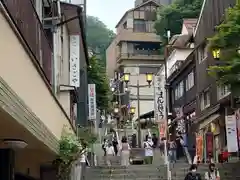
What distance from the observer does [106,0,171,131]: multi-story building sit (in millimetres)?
69562

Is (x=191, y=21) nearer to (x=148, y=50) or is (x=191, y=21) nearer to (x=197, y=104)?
(x=197, y=104)

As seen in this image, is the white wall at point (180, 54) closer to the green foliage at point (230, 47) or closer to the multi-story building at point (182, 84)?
the multi-story building at point (182, 84)

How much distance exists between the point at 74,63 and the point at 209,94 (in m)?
13.1

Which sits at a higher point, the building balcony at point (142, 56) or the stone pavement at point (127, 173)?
the building balcony at point (142, 56)

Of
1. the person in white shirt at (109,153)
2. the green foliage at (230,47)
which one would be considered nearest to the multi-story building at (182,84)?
the person in white shirt at (109,153)

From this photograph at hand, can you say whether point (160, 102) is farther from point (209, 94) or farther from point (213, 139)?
point (213, 139)

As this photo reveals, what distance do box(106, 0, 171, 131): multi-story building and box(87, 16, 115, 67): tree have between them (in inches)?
776

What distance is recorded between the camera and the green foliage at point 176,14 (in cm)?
6050

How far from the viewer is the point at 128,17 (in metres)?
76.1

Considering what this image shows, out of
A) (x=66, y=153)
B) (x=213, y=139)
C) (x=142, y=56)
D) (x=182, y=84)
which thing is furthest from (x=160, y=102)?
(x=142, y=56)

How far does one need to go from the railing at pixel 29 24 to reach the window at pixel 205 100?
71.7ft

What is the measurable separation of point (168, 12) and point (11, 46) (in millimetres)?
56045

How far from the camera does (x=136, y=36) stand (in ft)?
242

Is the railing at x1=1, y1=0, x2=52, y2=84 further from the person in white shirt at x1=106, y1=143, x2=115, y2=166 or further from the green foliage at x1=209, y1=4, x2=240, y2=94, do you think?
the person in white shirt at x1=106, y1=143, x2=115, y2=166
